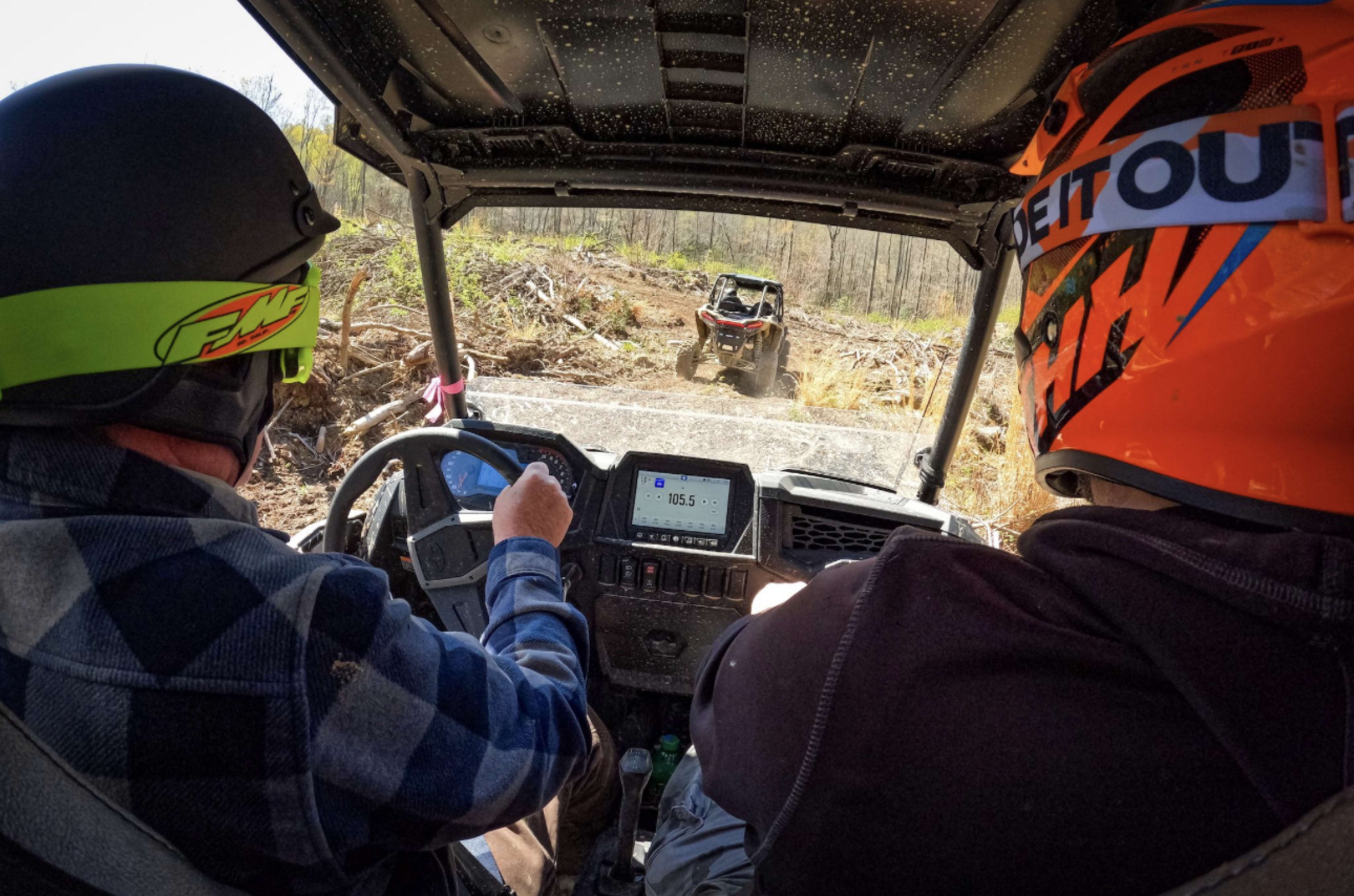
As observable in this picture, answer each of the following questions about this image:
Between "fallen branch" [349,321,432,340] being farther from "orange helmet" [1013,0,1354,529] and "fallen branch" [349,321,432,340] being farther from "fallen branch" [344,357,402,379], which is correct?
"orange helmet" [1013,0,1354,529]

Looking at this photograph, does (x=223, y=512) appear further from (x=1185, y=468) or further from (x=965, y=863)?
(x=1185, y=468)

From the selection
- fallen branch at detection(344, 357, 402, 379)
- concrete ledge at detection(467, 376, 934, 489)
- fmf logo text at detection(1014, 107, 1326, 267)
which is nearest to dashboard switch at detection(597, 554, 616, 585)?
concrete ledge at detection(467, 376, 934, 489)

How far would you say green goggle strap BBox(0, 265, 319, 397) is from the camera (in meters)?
0.89

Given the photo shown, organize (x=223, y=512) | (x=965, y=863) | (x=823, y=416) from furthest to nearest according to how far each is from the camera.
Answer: (x=823, y=416) → (x=223, y=512) → (x=965, y=863)

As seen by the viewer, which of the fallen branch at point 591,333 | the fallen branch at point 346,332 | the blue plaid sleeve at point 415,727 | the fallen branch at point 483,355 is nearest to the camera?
the blue plaid sleeve at point 415,727

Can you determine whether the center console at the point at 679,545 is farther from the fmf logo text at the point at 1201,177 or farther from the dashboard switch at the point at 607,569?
the fmf logo text at the point at 1201,177

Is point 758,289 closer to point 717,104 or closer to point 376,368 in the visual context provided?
point 376,368

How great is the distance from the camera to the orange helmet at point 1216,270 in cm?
81

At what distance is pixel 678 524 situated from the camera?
2510 millimetres

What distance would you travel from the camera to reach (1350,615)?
62 cm

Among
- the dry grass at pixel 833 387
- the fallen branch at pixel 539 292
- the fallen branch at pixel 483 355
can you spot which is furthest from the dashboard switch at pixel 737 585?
the fallen branch at pixel 539 292

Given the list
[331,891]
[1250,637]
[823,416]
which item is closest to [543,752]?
[331,891]

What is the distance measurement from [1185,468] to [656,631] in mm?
2037

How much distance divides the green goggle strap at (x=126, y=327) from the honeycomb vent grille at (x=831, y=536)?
1.78 metres
